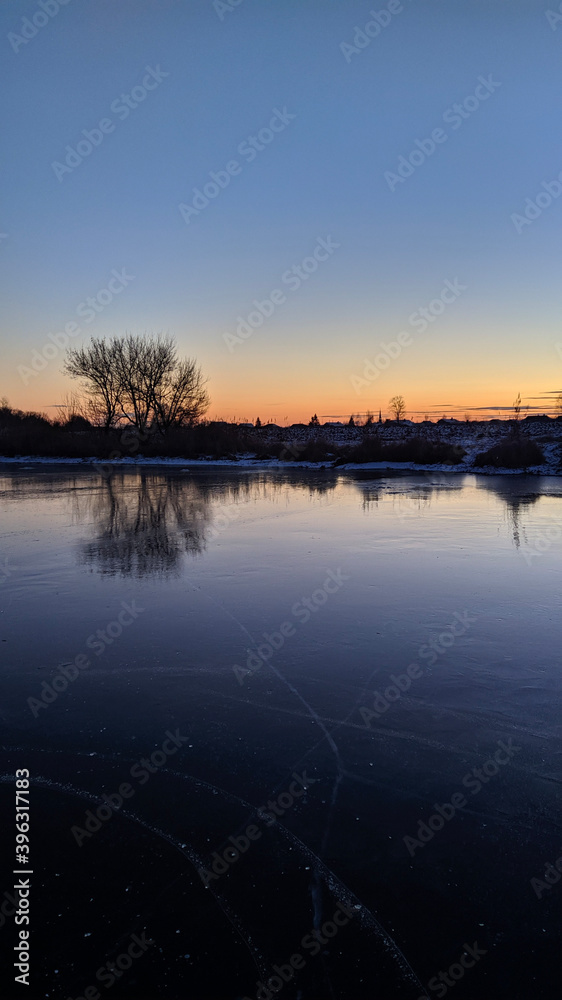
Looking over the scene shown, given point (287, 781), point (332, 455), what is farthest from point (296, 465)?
point (287, 781)

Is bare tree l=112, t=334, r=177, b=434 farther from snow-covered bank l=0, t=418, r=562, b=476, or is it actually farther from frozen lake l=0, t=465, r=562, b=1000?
frozen lake l=0, t=465, r=562, b=1000

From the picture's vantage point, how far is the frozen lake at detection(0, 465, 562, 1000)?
5.85ft

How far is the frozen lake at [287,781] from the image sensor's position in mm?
1783

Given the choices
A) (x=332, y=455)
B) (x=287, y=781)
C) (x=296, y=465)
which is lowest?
(x=287, y=781)

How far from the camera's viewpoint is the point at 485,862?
216cm

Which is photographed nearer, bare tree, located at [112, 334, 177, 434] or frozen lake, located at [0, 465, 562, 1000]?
frozen lake, located at [0, 465, 562, 1000]

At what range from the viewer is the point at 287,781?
265 cm

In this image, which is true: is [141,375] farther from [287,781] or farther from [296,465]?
[287,781]

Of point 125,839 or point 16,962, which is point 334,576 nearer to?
point 125,839

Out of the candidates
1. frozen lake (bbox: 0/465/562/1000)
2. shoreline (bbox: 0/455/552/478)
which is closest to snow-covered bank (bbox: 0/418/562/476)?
shoreline (bbox: 0/455/552/478)

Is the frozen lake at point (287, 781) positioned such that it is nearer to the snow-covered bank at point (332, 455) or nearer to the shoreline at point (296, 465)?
the shoreline at point (296, 465)

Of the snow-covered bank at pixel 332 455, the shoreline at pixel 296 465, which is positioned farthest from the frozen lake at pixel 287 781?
the snow-covered bank at pixel 332 455

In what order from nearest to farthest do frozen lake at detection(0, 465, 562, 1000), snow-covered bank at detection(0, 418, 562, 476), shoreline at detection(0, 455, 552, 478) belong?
frozen lake at detection(0, 465, 562, 1000), shoreline at detection(0, 455, 552, 478), snow-covered bank at detection(0, 418, 562, 476)

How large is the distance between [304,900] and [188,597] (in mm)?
3799
